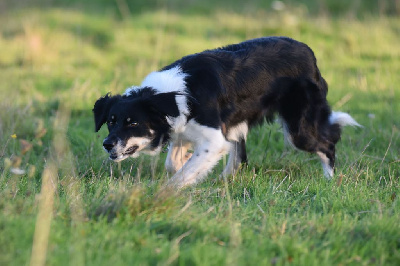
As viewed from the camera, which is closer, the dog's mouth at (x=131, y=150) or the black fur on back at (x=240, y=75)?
the dog's mouth at (x=131, y=150)

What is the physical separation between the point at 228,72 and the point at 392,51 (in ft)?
20.1

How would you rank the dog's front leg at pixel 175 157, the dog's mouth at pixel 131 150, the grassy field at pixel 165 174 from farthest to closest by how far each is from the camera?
1. the dog's front leg at pixel 175 157
2. the dog's mouth at pixel 131 150
3. the grassy field at pixel 165 174

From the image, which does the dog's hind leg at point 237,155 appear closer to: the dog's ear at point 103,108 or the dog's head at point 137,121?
the dog's head at point 137,121

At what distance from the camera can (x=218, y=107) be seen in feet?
15.7

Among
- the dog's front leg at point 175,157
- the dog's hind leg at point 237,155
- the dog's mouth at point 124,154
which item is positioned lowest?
the dog's hind leg at point 237,155

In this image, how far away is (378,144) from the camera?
6.02 meters

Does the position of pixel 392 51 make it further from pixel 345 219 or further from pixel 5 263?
pixel 5 263

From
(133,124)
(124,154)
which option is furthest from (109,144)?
(133,124)

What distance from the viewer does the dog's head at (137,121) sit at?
14.7ft

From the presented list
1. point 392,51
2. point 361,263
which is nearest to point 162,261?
point 361,263

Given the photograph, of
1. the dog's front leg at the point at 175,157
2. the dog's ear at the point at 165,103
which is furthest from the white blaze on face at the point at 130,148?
the dog's front leg at the point at 175,157

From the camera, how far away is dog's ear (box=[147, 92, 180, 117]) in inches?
177

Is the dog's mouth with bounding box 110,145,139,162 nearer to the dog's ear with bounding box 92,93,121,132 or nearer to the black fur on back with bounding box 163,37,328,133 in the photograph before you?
the dog's ear with bounding box 92,93,121,132

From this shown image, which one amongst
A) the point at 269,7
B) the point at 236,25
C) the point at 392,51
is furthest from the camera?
the point at 269,7
